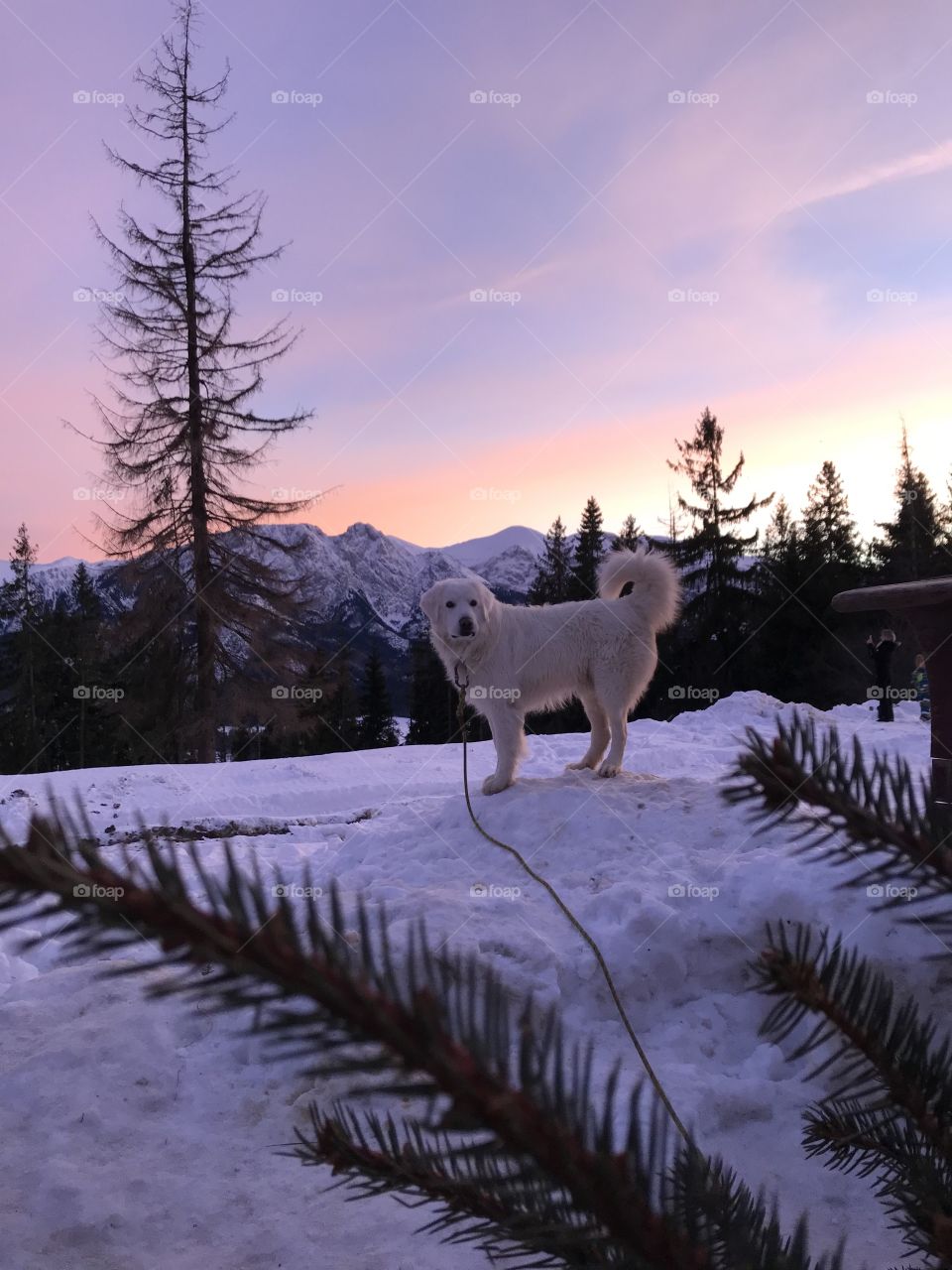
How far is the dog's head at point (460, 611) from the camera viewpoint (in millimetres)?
7641

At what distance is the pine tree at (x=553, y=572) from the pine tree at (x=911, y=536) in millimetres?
13646

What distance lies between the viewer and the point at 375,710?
43.9m

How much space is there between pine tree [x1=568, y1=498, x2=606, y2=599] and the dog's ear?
Answer: 26.8 meters

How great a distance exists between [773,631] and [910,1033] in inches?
1263

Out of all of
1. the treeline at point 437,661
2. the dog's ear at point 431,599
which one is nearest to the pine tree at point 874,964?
the dog's ear at point 431,599

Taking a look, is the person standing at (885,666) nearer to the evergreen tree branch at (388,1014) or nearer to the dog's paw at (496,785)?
the dog's paw at (496,785)

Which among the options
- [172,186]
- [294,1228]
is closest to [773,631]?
[172,186]

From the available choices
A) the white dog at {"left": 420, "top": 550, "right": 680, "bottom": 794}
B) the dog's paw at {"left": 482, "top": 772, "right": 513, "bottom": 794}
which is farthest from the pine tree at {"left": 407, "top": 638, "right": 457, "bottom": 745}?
the dog's paw at {"left": 482, "top": 772, "right": 513, "bottom": 794}

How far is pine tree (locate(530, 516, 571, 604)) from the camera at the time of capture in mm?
37938

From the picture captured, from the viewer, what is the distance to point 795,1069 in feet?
A: 11.3

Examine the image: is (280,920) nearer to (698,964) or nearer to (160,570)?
(698,964)

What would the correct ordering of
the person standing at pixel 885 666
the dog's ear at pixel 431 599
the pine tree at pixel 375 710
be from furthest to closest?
the pine tree at pixel 375 710, the person standing at pixel 885 666, the dog's ear at pixel 431 599

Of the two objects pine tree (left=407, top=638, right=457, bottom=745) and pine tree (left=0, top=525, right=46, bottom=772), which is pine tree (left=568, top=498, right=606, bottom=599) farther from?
pine tree (left=0, top=525, right=46, bottom=772)

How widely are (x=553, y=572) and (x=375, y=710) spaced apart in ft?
39.9
